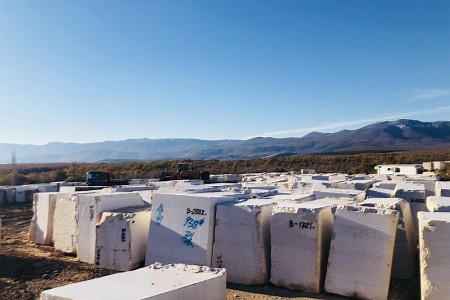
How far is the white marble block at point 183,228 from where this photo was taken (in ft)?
20.0

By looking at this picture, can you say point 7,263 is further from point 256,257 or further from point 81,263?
point 256,257

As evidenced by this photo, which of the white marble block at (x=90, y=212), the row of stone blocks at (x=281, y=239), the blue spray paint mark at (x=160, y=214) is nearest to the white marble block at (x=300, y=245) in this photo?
the row of stone blocks at (x=281, y=239)

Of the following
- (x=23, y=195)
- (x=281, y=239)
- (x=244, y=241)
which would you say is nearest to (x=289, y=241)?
(x=281, y=239)

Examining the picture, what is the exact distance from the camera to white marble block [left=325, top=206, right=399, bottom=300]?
4.98 metres

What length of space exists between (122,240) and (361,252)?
387 centimetres

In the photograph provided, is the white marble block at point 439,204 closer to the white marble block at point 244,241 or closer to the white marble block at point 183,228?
the white marble block at point 244,241

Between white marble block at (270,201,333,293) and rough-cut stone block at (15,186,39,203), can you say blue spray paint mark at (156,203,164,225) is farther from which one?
rough-cut stone block at (15,186,39,203)

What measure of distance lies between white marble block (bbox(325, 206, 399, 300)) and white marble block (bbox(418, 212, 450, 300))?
429 mm

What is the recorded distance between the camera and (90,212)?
7758 mm

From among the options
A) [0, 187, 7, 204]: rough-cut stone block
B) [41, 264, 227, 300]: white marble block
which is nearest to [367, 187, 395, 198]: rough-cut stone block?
[41, 264, 227, 300]: white marble block

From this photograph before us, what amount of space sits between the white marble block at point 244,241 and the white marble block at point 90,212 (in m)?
2.56

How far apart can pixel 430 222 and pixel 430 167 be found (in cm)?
2700

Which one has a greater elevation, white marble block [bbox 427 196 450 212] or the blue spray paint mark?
white marble block [bbox 427 196 450 212]

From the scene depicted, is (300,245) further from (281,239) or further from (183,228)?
(183,228)
